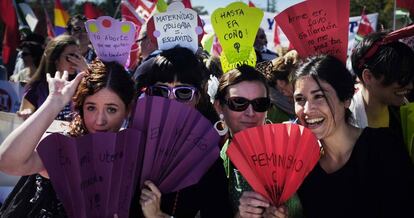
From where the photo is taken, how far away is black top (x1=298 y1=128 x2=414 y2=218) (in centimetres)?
221

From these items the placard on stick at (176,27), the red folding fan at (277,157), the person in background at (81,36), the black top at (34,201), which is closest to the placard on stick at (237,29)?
the placard on stick at (176,27)

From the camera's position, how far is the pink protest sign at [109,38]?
270 centimetres

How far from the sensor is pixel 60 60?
4.80 meters

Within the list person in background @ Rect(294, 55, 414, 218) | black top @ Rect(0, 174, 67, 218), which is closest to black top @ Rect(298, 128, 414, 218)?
person in background @ Rect(294, 55, 414, 218)

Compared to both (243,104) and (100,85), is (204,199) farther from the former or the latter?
(100,85)

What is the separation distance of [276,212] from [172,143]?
1.78 ft

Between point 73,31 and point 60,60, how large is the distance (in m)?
2.16

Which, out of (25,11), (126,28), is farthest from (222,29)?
(25,11)

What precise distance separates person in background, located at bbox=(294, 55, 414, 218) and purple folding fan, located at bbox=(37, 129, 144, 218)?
833 millimetres

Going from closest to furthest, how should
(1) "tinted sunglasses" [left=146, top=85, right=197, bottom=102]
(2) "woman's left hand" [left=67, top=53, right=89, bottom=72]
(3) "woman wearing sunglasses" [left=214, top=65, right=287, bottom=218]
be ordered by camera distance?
(3) "woman wearing sunglasses" [left=214, top=65, right=287, bottom=218]
(1) "tinted sunglasses" [left=146, top=85, right=197, bottom=102]
(2) "woman's left hand" [left=67, top=53, right=89, bottom=72]

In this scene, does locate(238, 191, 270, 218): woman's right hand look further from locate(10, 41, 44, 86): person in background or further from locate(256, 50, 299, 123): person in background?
locate(10, 41, 44, 86): person in background

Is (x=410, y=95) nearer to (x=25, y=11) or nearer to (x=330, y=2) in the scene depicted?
(x=330, y=2)

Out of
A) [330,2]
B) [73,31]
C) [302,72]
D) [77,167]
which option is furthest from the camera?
[73,31]

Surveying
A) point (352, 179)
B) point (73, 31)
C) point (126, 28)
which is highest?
point (73, 31)
